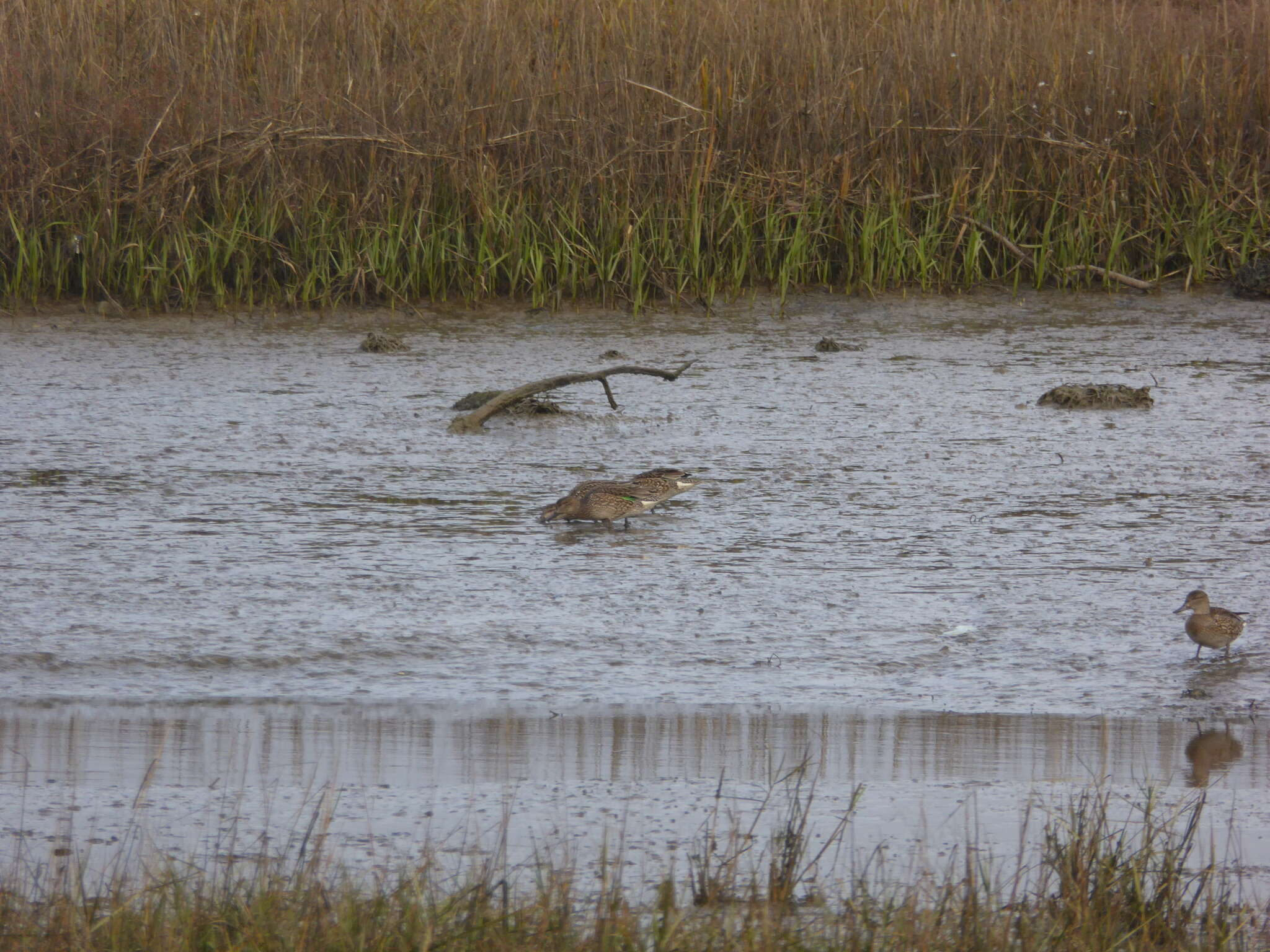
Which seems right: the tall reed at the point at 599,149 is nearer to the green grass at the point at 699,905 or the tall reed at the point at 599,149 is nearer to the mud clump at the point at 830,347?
the mud clump at the point at 830,347

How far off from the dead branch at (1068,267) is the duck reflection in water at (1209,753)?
24.3 feet

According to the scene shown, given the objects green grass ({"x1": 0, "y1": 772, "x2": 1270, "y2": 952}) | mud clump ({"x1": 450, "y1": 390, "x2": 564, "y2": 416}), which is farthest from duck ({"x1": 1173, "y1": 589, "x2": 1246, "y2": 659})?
mud clump ({"x1": 450, "y1": 390, "x2": 564, "y2": 416})

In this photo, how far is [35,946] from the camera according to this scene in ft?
8.95

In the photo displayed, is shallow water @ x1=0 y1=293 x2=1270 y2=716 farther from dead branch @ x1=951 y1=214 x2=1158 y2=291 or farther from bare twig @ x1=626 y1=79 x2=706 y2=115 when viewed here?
bare twig @ x1=626 y1=79 x2=706 y2=115

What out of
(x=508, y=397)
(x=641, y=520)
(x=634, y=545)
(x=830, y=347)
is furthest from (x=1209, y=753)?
(x=830, y=347)

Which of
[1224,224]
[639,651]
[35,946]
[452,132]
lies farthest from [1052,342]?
[35,946]

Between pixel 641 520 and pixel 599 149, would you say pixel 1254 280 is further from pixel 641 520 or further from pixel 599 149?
pixel 641 520

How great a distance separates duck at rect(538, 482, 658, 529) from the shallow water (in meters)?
0.09

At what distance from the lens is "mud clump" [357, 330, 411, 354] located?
9.96 m

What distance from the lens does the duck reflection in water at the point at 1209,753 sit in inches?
155

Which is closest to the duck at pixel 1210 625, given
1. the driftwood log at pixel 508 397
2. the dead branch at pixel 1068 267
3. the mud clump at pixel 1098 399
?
the driftwood log at pixel 508 397

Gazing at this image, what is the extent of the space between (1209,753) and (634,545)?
8.25 feet

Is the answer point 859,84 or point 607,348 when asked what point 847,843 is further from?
point 859,84

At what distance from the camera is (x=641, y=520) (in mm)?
6570
